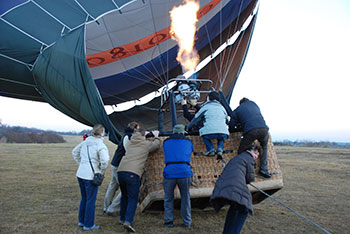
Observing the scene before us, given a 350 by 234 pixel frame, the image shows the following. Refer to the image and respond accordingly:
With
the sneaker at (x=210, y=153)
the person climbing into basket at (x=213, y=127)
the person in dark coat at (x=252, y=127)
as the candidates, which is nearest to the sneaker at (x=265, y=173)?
the person in dark coat at (x=252, y=127)

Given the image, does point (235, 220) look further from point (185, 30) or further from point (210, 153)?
point (185, 30)

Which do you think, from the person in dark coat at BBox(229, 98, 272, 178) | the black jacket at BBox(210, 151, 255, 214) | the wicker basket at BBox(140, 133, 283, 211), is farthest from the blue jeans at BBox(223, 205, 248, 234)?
the person in dark coat at BBox(229, 98, 272, 178)

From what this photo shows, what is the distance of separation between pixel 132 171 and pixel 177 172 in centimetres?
52

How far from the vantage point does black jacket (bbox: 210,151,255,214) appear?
7.80 feet

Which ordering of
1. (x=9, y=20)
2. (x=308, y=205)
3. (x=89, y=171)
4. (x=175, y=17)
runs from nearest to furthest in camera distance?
(x=89, y=171)
(x=308, y=205)
(x=9, y=20)
(x=175, y=17)

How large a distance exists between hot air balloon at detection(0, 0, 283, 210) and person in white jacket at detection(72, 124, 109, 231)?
1.07 meters

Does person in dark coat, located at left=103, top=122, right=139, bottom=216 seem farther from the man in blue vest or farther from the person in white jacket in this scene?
the man in blue vest

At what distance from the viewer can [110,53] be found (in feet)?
25.9

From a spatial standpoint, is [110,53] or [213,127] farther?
[110,53]

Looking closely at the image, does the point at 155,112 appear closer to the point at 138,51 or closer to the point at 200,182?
the point at 138,51

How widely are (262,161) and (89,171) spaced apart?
84.0 inches

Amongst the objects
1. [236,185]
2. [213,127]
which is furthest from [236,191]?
[213,127]

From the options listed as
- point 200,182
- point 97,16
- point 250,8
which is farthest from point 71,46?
point 250,8

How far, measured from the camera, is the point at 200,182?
3.54 m
